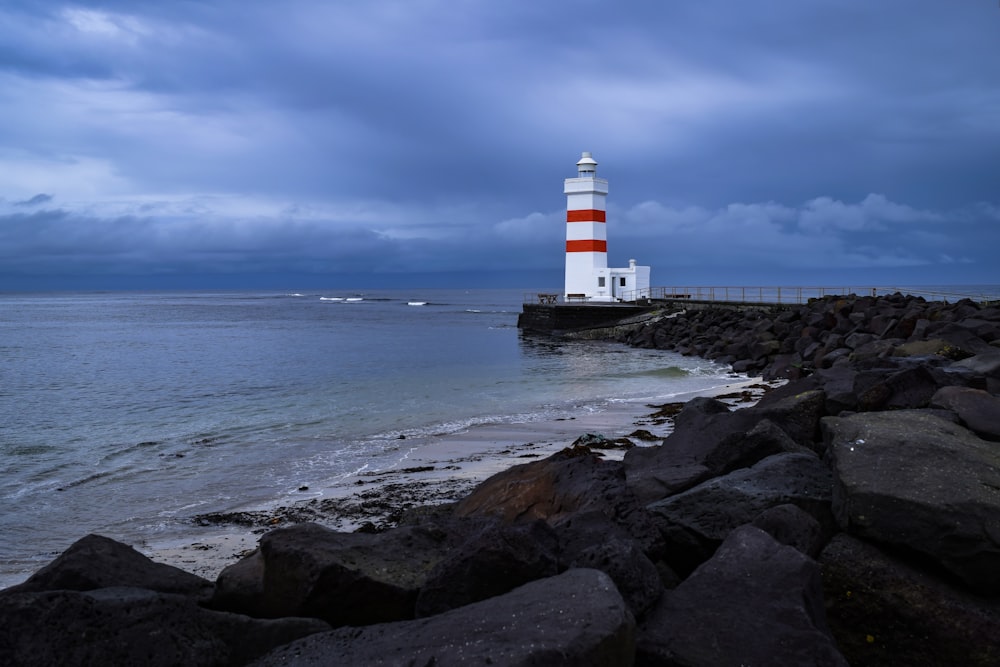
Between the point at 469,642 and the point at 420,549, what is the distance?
4.16 feet

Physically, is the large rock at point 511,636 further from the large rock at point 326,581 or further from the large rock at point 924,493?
the large rock at point 924,493

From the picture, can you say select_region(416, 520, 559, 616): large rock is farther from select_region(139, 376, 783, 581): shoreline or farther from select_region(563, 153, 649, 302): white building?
select_region(563, 153, 649, 302): white building

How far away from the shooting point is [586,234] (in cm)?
3491

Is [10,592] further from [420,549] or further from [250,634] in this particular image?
[420,549]

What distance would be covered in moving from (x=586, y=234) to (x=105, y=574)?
32061 mm

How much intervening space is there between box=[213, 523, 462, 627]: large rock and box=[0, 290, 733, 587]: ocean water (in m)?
3.11

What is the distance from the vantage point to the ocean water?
328 inches

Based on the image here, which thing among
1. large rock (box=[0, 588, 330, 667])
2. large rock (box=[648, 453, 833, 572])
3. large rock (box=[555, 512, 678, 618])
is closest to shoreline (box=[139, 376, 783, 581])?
large rock (box=[0, 588, 330, 667])

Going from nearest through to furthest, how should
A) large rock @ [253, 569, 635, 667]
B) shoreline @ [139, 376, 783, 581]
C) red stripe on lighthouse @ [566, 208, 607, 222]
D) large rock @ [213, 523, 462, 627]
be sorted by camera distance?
large rock @ [253, 569, 635, 667] → large rock @ [213, 523, 462, 627] → shoreline @ [139, 376, 783, 581] → red stripe on lighthouse @ [566, 208, 607, 222]

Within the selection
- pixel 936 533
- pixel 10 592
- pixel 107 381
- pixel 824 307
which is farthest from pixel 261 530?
pixel 824 307

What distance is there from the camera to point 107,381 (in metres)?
21.1

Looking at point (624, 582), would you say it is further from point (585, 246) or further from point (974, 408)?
point (585, 246)

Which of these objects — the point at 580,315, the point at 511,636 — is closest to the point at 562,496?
the point at 511,636

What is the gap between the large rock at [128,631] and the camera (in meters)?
3.05
